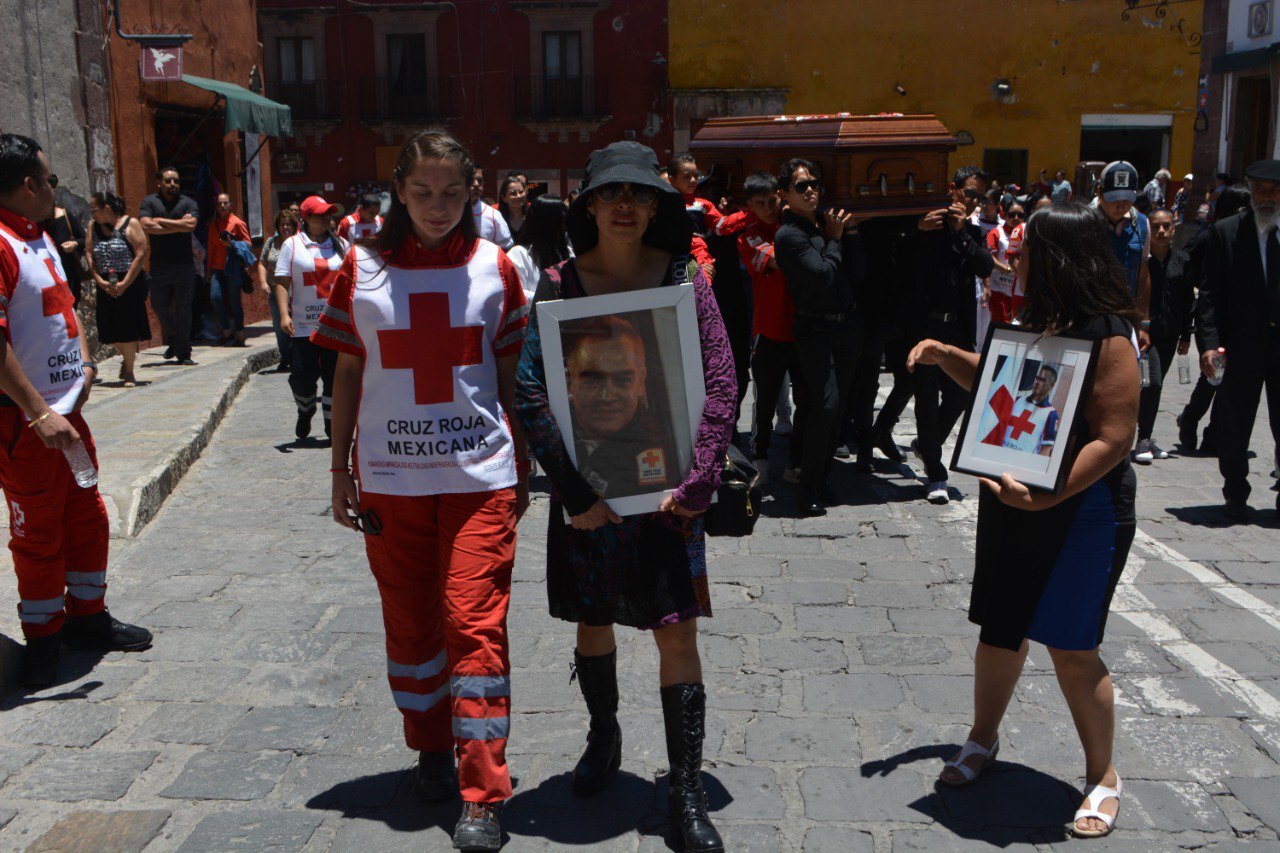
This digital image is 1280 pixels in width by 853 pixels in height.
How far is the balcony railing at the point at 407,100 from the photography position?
34.6 m

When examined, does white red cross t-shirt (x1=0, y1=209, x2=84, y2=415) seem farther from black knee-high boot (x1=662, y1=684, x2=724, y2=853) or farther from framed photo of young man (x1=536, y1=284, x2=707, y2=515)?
black knee-high boot (x1=662, y1=684, x2=724, y2=853)

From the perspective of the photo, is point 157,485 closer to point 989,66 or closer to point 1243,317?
point 1243,317

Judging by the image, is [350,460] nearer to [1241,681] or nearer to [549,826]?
[549,826]

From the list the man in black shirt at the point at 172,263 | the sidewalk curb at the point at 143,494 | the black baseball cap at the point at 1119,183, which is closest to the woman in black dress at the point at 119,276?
the man in black shirt at the point at 172,263

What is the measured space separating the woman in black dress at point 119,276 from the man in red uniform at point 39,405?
7080 mm

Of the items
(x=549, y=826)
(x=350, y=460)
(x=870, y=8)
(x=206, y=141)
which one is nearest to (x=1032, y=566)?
(x=549, y=826)

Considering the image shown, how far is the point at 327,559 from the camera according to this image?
6.62 meters

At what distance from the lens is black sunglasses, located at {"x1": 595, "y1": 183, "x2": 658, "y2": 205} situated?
357cm

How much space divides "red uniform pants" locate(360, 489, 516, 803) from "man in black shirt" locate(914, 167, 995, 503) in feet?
14.7

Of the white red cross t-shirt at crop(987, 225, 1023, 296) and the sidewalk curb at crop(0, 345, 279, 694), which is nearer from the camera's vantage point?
the sidewalk curb at crop(0, 345, 279, 694)

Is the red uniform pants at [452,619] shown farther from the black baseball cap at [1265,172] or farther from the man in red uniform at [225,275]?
the man in red uniform at [225,275]

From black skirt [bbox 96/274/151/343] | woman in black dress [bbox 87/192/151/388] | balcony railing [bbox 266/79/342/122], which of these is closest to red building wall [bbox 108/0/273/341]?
woman in black dress [bbox 87/192/151/388]

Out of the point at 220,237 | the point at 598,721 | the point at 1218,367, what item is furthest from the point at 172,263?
the point at 598,721

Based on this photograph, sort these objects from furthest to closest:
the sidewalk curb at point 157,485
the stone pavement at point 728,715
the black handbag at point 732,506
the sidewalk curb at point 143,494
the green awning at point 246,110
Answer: the green awning at point 246,110, the sidewalk curb at point 157,485, the sidewalk curb at point 143,494, the stone pavement at point 728,715, the black handbag at point 732,506
